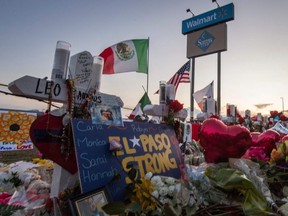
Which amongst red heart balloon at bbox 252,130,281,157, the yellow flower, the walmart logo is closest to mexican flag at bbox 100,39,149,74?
red heart balloon at bbox 252,130,281,157

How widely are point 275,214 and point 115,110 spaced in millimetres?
1114

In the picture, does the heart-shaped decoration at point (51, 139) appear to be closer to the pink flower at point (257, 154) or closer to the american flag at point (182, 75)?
the pink flower at point (257, 154)

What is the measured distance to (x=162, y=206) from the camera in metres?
0.99

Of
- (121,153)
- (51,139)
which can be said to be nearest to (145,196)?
(121,153)

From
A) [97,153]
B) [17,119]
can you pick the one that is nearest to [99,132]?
[97,153]

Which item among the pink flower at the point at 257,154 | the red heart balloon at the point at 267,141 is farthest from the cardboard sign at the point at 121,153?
the red heart balloon at the point at 267,141

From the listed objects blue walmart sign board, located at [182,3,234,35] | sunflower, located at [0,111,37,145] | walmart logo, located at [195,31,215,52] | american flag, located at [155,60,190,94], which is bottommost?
sunflower, located at [0,111,37,145]

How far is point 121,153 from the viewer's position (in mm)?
1467

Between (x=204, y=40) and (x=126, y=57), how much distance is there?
13.3 metres

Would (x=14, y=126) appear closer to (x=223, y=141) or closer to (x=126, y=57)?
(x=126, y=57)

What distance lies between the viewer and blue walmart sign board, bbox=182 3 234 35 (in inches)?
642

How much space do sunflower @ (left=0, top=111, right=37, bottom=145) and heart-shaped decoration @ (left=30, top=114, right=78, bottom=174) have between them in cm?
615

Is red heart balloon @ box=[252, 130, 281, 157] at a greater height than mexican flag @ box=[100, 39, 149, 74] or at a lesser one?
lesser

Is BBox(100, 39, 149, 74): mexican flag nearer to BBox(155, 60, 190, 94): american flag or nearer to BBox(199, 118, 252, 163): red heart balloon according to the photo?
BBox(155, 60, 190, 94): american flag
